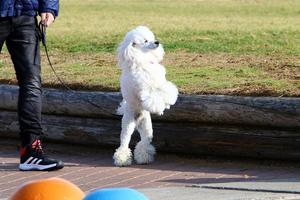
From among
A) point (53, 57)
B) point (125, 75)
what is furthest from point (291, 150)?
point (53, 57)

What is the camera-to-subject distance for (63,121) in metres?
8.39

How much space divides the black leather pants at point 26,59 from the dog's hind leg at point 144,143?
871mm

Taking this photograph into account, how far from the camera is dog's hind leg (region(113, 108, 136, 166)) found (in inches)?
297

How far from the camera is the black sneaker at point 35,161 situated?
7496mm

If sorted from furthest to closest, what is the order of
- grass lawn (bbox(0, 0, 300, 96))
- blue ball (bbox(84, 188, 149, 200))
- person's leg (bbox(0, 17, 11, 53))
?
grass lawn (bbox(0, 0, 300, 96))
person's leg (bbox(0, 17, 11, 53))
blue ball (bbox(84, 188, 149, 200))

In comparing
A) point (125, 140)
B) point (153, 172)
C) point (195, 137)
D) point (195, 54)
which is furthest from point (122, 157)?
point (195, 54)

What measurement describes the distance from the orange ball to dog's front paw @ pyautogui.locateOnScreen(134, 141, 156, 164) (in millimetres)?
2933

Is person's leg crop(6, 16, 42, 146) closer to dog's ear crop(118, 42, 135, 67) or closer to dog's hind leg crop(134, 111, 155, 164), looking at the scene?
dog's ear crop(118, 42, 135, 67)

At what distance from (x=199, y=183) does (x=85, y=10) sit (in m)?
19.6

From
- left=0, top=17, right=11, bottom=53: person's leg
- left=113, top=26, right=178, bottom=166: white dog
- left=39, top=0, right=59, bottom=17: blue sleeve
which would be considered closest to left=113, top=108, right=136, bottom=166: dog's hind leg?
left=113, top=26, right=178, bottom=166: white dog

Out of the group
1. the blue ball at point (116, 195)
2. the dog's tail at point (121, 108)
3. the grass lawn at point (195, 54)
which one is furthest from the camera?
the grass lawn at point (195, 54)

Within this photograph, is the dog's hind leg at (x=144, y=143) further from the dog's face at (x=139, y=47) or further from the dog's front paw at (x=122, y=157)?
the dog's face at (x=139, y=47)

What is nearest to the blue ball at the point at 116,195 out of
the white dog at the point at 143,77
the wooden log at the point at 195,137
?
the white dog at the point at 143,77

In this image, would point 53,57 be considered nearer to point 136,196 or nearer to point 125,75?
point 125,75
